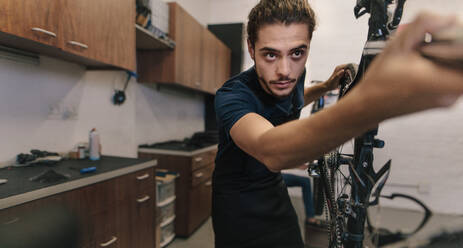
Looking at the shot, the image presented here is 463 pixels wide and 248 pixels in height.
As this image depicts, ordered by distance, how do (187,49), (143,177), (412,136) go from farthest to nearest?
(187,49) < (143,177) < (412,136)

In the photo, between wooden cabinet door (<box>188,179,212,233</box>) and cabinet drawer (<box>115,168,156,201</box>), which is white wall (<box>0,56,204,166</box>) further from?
wooden cabinet door (<box>188,179,212,233</box>)

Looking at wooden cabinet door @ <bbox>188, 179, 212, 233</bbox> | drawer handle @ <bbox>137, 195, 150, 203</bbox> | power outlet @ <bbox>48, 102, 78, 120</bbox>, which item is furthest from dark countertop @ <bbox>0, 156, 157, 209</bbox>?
wooden cabinet door @ <bbox>188, 179, 212, 233</bbox>

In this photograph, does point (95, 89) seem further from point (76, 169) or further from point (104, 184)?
point (104, 184)

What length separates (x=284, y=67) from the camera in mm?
506

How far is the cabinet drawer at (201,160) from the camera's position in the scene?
6.98 ft

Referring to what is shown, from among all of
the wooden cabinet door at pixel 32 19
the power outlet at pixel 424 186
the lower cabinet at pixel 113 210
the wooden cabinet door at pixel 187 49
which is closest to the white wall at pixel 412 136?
the power outlet at pixel 424 186

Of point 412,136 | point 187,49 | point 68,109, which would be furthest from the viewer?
point 187,49

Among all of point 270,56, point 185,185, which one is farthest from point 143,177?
point 270,56

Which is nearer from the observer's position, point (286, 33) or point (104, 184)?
point (286, 33)

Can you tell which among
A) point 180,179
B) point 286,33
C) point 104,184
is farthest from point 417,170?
point 180,179

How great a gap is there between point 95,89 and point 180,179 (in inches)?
40.6

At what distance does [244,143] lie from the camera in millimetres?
440

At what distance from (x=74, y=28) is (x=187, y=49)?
4.22 feet

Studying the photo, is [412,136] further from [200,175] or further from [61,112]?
[200,175]
